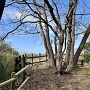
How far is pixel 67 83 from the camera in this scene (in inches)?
693

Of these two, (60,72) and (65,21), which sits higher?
(65,21)

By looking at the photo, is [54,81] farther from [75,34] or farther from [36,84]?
[75,34]

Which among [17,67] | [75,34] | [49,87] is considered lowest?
[49,87]

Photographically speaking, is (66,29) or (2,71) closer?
(2,71)

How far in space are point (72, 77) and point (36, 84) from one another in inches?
179

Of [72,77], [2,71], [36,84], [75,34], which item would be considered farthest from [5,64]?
[75,34]

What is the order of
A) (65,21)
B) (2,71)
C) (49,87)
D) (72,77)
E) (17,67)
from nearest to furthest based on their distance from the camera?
(2,71) → (49,87) → (17,67) → (72,77) → (65,21)

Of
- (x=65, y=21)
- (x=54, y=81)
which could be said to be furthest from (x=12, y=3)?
(x=54, y=81)

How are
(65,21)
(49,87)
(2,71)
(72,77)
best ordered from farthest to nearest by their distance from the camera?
(65,21) → (72,77) → (49,87) → (2,71)

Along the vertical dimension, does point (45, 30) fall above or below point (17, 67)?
above

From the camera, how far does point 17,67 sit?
1748 cm

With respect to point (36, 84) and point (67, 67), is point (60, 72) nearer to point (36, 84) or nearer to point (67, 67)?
point (67, 67)

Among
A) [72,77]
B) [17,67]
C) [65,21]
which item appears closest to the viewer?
[17,67]

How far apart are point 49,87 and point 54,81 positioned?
198 cm
